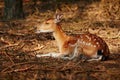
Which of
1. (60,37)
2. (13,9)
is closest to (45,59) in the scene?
(60,37)

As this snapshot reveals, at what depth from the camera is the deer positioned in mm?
7438

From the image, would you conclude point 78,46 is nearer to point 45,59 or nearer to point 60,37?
point 60,37

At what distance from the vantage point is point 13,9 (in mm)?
12742

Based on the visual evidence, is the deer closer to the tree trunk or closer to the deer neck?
the deer neck

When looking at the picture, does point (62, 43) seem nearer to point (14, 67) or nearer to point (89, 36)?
point (89, 36)

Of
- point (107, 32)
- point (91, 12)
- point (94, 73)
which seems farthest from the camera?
point (91, 12)

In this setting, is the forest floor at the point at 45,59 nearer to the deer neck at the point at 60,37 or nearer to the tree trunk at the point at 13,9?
the deer neck at the point at 60,37

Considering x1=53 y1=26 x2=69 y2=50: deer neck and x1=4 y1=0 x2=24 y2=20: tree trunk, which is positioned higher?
x1=4 y1=0 x2=24 y2=20: tree trunk

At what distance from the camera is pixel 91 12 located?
13.5 metres

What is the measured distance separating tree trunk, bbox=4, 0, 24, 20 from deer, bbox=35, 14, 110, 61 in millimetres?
4806

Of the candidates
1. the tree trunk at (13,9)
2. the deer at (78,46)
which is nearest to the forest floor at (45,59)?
the deer at (78,46)

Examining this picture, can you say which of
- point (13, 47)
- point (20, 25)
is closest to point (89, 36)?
point (13, 47)

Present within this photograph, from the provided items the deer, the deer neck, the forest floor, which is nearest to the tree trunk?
the forest floor

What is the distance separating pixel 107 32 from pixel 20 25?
8.31 ft
